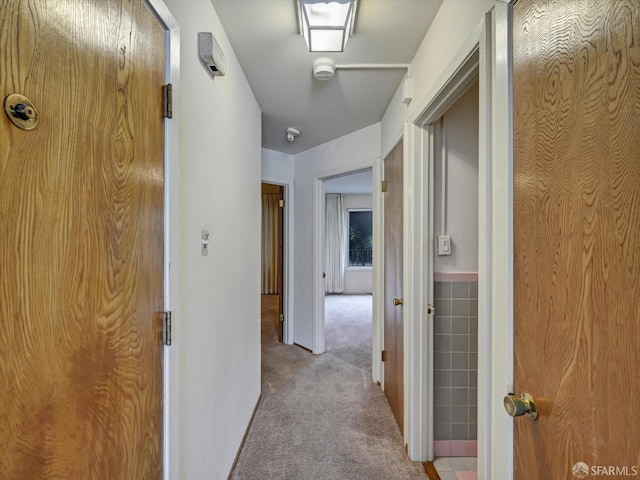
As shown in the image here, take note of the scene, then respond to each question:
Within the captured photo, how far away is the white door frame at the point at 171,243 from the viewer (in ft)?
3.07

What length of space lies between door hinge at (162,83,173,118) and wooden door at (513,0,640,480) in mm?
1028

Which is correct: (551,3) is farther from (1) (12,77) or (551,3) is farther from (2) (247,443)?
(2) (247,443)

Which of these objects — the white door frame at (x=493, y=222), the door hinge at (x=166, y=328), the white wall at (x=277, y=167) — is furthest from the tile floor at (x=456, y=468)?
the white wall at (x=277, y=167)

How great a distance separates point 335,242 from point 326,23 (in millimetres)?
5354

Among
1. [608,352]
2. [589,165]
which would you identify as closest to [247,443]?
[608,352]

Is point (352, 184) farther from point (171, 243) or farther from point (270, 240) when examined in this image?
point (171, 243)

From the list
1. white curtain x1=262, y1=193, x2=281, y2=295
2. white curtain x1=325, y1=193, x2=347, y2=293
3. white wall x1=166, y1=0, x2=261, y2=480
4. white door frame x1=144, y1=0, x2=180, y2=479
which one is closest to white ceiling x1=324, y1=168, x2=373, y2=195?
white curtain x1=325, y1=193, x2=347, y2=293

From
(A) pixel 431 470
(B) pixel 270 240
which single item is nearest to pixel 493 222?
(A) pixel 431 470

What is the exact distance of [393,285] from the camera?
2174 millimetres

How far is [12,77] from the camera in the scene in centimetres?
47

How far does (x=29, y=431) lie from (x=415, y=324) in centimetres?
161

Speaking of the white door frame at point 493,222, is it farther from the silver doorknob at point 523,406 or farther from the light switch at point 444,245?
the light switch at point 444,245

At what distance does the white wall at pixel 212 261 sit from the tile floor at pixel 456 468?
1.22 metres

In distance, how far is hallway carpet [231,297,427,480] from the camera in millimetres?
1651
